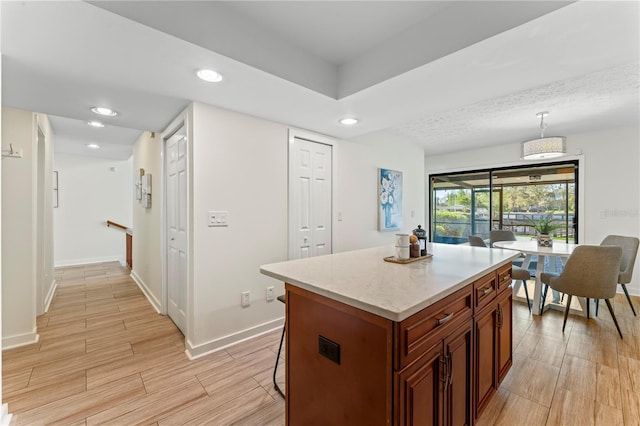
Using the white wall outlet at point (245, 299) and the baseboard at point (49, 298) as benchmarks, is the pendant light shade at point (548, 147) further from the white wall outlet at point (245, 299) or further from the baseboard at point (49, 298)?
the baseboard at point (49, 298)

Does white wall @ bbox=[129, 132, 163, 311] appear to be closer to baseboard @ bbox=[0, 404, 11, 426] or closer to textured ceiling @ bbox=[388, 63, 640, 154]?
baseboard @ bbox=[0, 404, 11, 426]

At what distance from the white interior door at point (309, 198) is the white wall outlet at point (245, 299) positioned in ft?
1.91

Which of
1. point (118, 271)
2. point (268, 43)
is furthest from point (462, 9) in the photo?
point (118, 271)

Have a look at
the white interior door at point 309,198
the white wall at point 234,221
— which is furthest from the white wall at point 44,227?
the white interior door at point 309,198

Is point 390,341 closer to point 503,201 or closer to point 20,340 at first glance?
point 20,340

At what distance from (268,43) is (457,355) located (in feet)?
6.82

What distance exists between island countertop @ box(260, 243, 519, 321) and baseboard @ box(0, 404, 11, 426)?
1668 millimetres

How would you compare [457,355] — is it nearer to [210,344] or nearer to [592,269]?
[210,344]

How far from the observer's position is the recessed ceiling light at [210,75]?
1.77 m

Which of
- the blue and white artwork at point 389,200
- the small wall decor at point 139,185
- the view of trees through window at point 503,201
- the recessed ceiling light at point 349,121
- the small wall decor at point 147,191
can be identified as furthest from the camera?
the view of trees through window at point 503,201

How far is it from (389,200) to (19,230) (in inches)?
164

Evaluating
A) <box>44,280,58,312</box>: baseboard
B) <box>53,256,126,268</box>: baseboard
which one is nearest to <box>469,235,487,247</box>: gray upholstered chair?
<box>44,280,58,312</box>: baseboard

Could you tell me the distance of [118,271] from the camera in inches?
207

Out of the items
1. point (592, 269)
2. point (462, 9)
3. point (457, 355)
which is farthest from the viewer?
point (592, 269)
